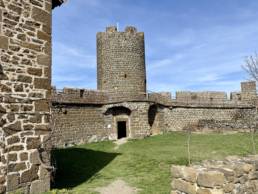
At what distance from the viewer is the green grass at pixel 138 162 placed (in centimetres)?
942

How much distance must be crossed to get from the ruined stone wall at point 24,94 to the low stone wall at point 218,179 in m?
3.42

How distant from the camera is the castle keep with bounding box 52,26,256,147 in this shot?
66.3ft

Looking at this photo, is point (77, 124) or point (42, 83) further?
point (77, 124)

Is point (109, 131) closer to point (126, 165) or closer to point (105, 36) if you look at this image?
point (105, 36)

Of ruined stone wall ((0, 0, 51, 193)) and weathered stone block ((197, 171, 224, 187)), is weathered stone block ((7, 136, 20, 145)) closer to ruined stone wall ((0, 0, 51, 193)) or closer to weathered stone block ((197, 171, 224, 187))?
ruined stone wall ((0, 0, 51, 193))

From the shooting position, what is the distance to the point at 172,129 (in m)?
24.0

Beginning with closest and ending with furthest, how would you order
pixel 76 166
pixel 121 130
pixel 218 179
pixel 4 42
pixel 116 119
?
pixel 218 179, pixel 4 42, pixel 76 166, pixel 116 119, pixel 121 130

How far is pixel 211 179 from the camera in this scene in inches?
234

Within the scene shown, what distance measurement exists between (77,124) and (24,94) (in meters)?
12.8

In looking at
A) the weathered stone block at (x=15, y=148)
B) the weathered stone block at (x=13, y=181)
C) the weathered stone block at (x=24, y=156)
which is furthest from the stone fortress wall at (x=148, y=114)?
the weathered stone block at (x=13, y=181)

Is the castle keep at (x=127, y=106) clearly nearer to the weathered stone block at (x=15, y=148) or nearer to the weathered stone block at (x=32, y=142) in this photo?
the weathered stone block at (x=32, y=142)

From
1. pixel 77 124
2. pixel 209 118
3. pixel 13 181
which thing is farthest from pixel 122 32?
pixel 13 181

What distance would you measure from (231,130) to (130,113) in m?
7.60

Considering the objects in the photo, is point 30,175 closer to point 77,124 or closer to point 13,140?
point 13,140
